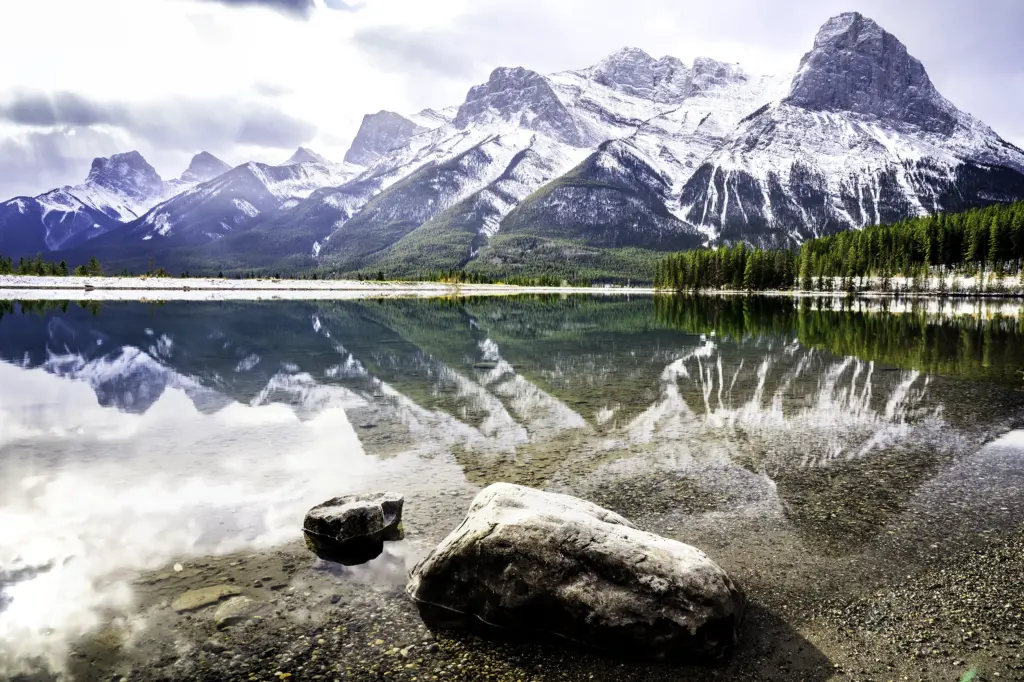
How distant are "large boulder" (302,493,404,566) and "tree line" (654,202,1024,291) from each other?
585 ft

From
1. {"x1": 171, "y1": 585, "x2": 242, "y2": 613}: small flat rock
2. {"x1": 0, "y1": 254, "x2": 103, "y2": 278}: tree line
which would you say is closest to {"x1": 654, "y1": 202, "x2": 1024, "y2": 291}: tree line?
{"x1": 171, "y1": 585, "x2": 242, "y2": 613}: small flat rock

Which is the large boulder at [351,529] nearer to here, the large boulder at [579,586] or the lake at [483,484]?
the lake at [483,484]

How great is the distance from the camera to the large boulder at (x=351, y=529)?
11477 mm

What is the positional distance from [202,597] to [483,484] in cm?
702

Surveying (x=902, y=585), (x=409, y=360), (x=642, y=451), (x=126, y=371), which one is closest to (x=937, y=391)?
(x=642, y=451)

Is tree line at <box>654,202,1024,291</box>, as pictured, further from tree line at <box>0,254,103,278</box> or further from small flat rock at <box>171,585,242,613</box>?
tree line at <box>0,254,103,278</box>

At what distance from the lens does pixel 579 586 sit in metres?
8.74

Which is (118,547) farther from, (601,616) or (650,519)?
(650,519)

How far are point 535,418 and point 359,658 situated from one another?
14.6 metres

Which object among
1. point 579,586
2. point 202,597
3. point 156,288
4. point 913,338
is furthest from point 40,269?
point 579,586

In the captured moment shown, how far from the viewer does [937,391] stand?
26.5 m

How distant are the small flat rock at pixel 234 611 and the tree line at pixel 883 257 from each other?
182 meters

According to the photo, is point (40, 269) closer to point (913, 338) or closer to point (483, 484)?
point (483, 484)

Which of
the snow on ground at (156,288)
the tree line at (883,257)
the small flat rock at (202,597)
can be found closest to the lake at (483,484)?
the small flat rock at (202,597)
